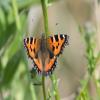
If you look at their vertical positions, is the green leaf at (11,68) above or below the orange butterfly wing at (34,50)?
below

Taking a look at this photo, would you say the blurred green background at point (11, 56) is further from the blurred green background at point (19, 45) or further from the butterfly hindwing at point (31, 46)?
the butterfly hindwing at point (31, 46)

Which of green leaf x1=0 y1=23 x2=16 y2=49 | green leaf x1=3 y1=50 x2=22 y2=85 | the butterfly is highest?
the butterfly

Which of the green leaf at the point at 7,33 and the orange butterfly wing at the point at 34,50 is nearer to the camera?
the orange butterfly wing at the point at 34,50

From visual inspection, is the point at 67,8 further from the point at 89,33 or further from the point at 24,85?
the point at 89,33

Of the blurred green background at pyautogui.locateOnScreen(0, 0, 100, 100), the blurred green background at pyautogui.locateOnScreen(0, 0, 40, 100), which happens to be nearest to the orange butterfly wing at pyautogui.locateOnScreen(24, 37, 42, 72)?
the blurred green background at pyautogui.locateOnScreen(0, 0, 100, 100)

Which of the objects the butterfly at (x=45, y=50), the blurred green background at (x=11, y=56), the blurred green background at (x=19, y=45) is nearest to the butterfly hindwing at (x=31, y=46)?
the butterfly at (x=45, y=50)

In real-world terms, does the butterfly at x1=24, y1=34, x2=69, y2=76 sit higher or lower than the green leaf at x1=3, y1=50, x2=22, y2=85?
higher

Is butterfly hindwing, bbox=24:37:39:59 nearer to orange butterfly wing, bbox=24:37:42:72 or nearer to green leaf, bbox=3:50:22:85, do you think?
orange butterfly wing, bbox=24:37:42:72

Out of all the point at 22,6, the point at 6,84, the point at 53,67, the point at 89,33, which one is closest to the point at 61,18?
the point at 22,6
